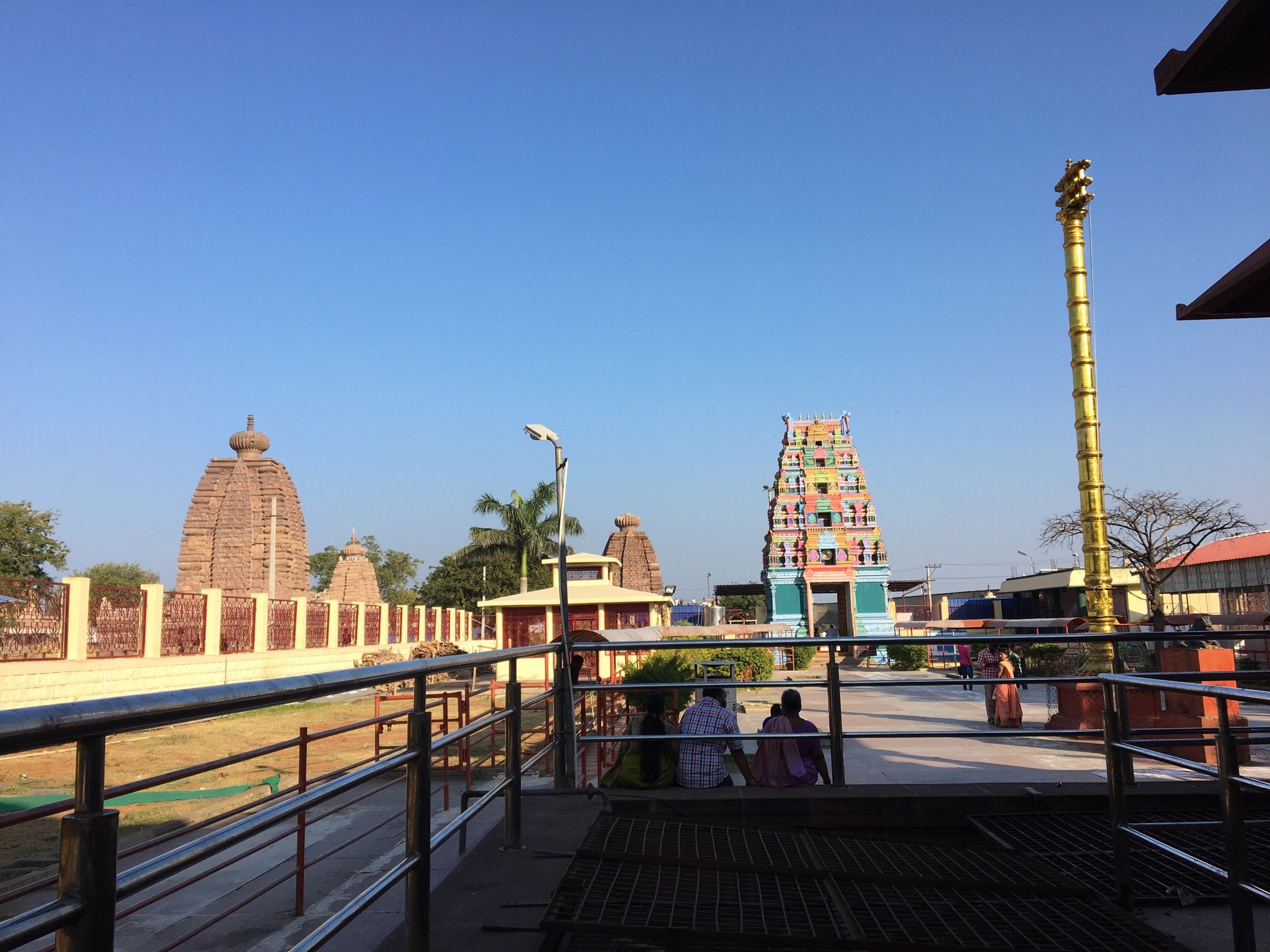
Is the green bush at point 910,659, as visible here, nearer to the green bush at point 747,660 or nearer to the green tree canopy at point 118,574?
the green bush at point 747,660

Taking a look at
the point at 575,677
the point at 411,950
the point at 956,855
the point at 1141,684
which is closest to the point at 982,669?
the point at 575,677

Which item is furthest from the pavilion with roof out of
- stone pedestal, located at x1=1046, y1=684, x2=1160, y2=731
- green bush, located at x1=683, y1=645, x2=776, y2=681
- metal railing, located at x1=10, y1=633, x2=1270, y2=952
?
metal railing, located at x1=10, y1=633, x2=1270, y2=952

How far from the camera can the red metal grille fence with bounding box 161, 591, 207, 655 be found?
1908cm

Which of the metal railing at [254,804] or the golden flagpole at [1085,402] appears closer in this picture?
→ the metal railing at [254,804]

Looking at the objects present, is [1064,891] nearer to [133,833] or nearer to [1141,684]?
[1141,684]

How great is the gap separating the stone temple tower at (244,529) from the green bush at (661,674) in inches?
841

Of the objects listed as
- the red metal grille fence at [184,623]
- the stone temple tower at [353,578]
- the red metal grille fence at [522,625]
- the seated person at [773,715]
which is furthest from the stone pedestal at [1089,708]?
the stone temple tower at [353,578]

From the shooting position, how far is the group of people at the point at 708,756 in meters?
6.29

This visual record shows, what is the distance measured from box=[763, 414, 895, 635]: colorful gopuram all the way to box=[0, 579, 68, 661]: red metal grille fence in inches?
976

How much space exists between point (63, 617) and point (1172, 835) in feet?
54.8

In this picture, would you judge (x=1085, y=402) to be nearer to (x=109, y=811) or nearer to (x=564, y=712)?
(x=564, y=712)

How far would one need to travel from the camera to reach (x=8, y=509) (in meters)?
44.7

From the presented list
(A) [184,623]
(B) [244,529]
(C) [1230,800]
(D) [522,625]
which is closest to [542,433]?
(C) [1230,800]

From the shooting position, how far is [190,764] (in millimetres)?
13164
